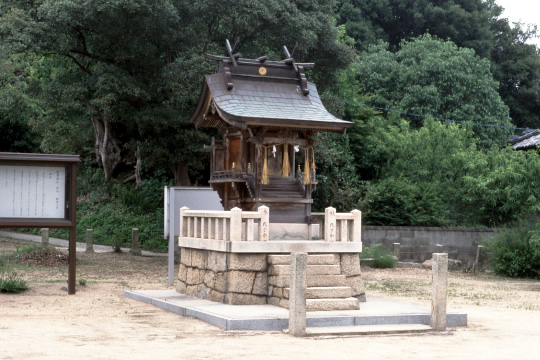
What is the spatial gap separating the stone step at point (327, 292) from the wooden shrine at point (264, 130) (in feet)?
10.0

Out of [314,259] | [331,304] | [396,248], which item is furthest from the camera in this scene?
[396,248]

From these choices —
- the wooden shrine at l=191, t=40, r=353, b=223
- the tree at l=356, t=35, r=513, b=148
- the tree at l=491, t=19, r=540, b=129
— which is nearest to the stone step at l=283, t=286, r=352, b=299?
the wooden shrine at l=191, t=40, r=353, b=223

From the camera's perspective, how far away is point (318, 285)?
43.9 ft

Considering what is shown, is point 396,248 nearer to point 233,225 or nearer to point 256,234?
point 256,234

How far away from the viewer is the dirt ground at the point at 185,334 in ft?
31.0

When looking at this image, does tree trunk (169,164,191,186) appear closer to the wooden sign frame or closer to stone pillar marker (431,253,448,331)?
the wooden sign frame

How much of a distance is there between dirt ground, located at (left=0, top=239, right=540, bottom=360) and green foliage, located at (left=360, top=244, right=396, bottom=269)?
7.07 meters

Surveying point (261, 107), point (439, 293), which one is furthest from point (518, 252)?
point (439, 293)

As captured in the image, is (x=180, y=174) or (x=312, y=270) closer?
(x=312, y=270)

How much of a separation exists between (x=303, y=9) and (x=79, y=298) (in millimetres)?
14199

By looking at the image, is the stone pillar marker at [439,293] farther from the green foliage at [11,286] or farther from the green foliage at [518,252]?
the green foliage at [518,252]

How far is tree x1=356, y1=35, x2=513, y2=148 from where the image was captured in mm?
38469

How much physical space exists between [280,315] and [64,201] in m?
5.81

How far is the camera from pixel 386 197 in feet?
99.7
